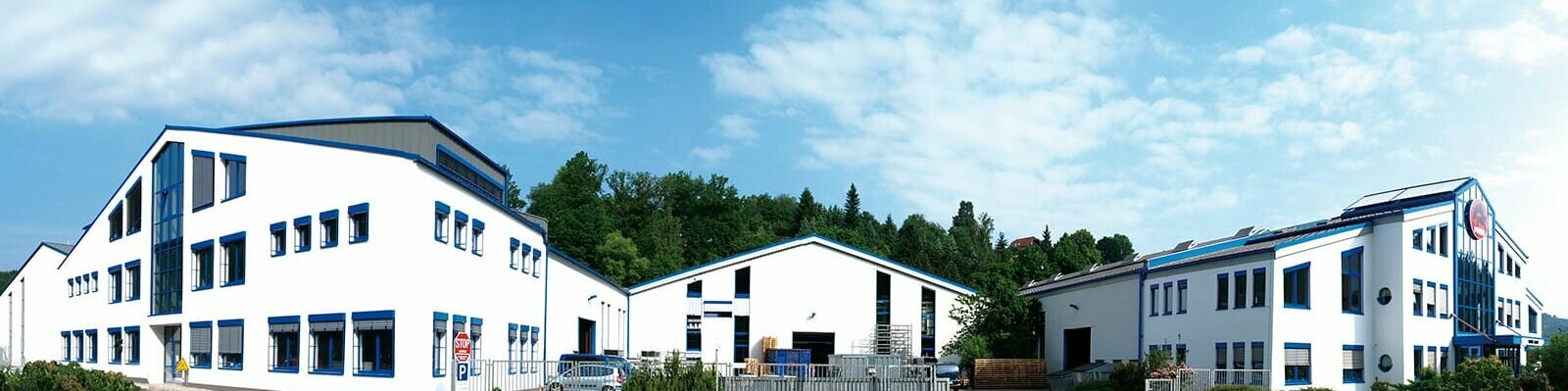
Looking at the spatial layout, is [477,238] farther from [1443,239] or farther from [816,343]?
[1443,239]

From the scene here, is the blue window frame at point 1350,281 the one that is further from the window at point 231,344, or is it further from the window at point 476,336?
the window at point 231,344

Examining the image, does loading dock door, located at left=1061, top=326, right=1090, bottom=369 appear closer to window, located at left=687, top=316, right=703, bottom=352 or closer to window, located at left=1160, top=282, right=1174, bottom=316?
window, located at left=1160, top=282, right=1174, bottom=316

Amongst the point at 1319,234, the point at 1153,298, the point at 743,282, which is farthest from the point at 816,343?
the point at 1319,234

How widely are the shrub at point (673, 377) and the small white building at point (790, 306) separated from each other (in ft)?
119

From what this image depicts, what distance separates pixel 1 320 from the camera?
69250 mm

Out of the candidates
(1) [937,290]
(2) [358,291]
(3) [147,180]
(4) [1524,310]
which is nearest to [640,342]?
(1) [937,290]

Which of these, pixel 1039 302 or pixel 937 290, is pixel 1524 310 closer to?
pixel 1039 302

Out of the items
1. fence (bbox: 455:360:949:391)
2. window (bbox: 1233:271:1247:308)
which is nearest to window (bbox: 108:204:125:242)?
fence (bbox: 455:360:949:391)

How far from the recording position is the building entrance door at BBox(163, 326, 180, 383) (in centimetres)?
4409

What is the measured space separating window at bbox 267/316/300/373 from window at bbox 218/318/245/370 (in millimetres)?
1581

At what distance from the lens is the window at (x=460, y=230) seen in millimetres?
37656

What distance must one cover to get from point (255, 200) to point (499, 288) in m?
7.94

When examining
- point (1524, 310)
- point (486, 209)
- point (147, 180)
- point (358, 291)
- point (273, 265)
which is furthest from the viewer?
point (1524, 310)

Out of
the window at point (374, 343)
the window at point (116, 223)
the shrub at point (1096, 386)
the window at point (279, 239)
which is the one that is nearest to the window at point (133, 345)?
the window at point (116, 223)
